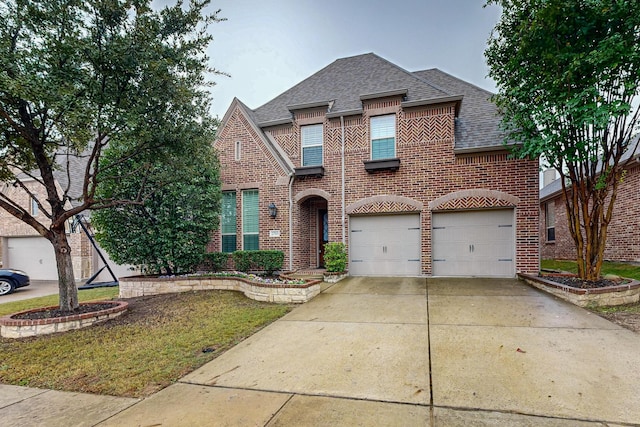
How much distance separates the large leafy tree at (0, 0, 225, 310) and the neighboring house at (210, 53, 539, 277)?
4.41 meters

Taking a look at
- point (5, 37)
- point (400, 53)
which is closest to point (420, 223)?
point (5, 37)

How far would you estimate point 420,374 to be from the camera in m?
3.49

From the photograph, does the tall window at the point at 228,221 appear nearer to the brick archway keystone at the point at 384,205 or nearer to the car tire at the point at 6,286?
the brick archway keystone at the point at 384,205

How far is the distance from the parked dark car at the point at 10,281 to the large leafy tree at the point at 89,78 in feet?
24.2

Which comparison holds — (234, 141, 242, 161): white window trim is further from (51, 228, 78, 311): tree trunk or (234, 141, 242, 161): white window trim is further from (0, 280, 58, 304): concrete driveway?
(0, 280, 58, 304): concrete driveway

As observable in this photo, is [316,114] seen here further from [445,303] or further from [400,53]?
[400,53]

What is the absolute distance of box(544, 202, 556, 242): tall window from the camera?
16.1m

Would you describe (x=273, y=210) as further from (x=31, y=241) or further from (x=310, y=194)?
(x=31, y=241)

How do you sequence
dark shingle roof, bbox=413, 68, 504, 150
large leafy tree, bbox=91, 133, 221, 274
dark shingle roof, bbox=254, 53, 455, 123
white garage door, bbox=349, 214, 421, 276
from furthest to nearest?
dark shingle roof, bbox=254, 53, 455, 123 → white garage door, bbox=349, 214, 421, 276 → dark shingle roof, bbox=413, 68, 504, 150 → large leafy tree, bbox=91, 133, 221, 274

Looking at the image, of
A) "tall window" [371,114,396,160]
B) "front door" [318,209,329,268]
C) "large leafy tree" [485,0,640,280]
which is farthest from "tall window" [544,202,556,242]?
"front door" [318,209,329,268]

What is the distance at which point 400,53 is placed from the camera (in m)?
17.1

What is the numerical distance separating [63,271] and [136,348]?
305cm

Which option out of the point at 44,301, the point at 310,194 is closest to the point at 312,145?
the point at 310,194

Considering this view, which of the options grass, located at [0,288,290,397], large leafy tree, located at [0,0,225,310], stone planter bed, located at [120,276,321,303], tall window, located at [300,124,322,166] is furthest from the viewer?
tall window, located at [300,124,322,166]
